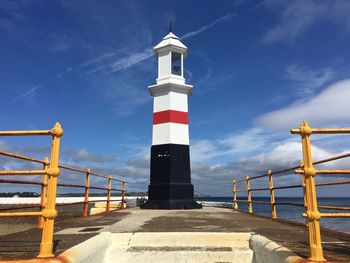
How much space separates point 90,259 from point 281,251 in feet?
6.19

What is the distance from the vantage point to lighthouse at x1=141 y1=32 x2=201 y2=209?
10547 mm

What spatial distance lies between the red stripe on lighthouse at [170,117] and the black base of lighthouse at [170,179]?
2.78 feet

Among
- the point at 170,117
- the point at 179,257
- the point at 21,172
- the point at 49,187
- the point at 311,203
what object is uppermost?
the point at 170,117

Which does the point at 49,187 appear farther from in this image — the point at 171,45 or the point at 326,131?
the point at 171,45

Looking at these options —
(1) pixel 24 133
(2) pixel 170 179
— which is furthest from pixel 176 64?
(1) pixel 24 133

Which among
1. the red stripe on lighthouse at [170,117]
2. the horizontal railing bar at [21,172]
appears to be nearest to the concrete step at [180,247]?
the horizontal railing bar at [21,172]

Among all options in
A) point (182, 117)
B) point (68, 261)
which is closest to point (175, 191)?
point (182, 117)

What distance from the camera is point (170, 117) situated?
10.8 metres

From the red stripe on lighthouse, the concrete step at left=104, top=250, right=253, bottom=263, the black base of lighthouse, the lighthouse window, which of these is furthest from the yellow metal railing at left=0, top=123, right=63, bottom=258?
the lighthouse window

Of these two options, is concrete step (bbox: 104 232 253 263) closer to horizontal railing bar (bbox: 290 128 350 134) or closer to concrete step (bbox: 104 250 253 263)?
concrete step (bbox: 104 250 253 263)

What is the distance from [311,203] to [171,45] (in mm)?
9307

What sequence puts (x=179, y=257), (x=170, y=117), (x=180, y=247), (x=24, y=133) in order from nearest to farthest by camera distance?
(x=24, y=133) < (x=179, y=257) < (x=180, y=247) < (x=170, y=117)

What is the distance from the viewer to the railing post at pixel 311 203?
2.81 metres

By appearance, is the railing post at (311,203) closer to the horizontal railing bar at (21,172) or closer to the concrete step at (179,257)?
the concrete step at (179,257)
